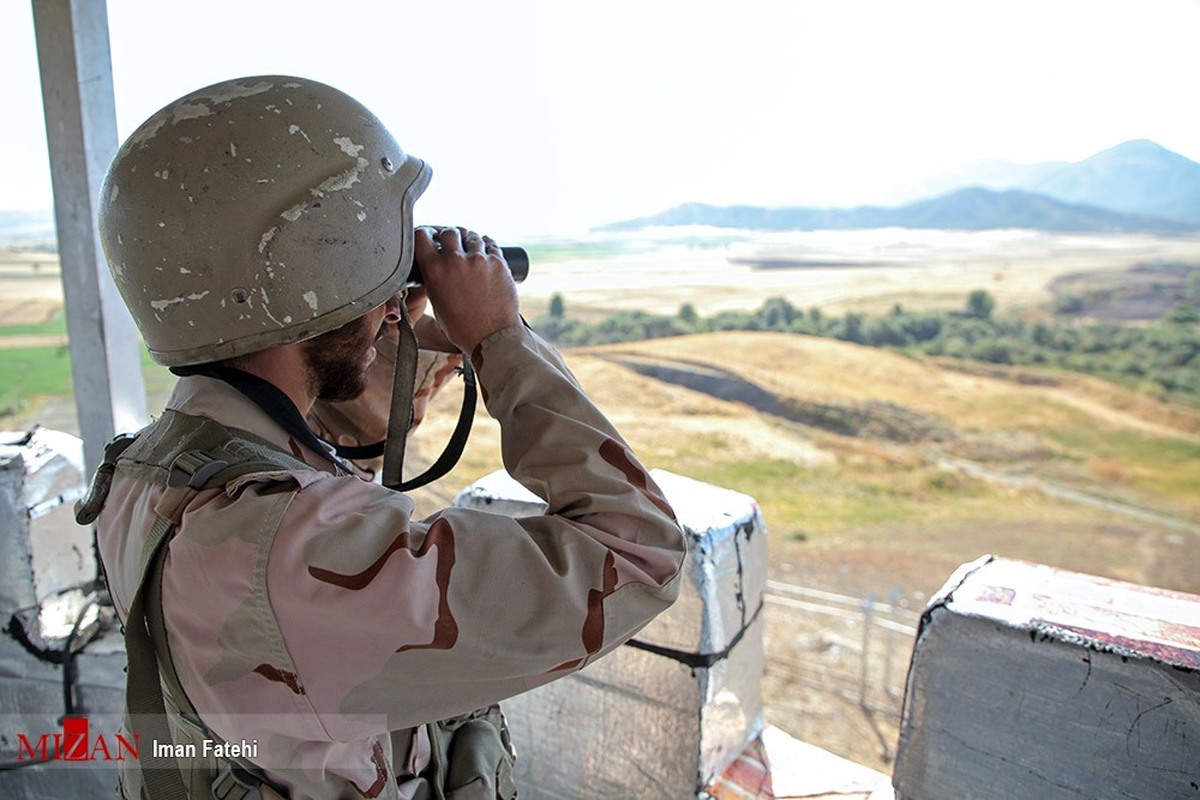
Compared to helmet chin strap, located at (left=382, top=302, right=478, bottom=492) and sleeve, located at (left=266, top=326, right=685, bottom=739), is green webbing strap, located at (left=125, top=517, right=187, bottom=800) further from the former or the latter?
helmet chin strap, located at (left=382, top=302, right=478, bottom=492)

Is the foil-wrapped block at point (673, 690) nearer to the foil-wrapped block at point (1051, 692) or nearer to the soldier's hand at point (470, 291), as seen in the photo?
the foil-wrapped block at point (1051, 692)

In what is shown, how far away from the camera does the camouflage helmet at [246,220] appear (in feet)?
3.25

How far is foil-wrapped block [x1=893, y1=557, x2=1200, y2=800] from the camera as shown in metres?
1.11

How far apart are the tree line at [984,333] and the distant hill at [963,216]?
4634 millimetres

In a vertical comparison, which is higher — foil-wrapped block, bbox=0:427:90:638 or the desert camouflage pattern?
the desert camouflage pattern

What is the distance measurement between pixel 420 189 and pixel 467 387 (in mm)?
289

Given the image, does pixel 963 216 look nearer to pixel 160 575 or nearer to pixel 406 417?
pixel 406 417

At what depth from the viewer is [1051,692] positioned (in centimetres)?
119

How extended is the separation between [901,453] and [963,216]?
53.7 feet

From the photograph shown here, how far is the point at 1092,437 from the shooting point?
97.9ft

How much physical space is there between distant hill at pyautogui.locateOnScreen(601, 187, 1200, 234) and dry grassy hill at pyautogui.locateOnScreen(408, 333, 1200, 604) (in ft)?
22.6

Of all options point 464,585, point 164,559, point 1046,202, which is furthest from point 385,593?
point 1046,202

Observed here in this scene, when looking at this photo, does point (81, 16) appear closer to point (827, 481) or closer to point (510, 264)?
point (510, 264)

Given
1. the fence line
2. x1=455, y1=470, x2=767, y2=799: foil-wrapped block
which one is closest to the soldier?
x1=455, y1=470, x2=767, y2=799: foil-wrapped block
